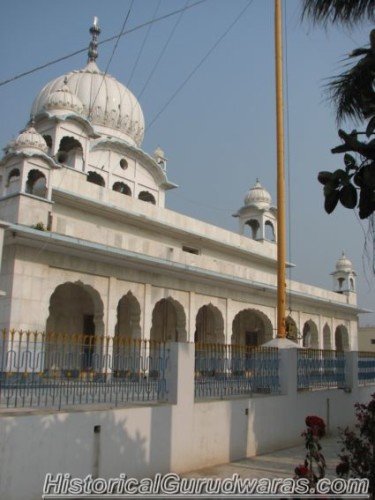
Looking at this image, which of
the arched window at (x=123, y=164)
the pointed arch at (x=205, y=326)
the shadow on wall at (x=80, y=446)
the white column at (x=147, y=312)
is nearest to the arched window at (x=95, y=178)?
the arched window at (x=123, y=164)

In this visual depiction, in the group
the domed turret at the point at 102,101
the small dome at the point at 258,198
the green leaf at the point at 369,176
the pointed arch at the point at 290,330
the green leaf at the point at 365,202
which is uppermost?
the domed turret at the point at 102,101

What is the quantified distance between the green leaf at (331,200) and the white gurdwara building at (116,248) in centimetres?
843

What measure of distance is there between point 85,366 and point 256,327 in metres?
17.3

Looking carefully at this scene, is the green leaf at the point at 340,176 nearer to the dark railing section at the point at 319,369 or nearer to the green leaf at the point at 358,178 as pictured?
the green leaf at the point at 358,178

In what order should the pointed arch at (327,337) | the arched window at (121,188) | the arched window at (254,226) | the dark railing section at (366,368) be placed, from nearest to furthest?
the dark railing section at (366,368)
the arched window at (121,188)
the pointed arch at (327,337)
the arched window at (254,226)

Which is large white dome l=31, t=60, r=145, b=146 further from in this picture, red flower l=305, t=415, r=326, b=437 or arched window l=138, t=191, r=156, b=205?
red flower l=305, t=415, r=326, b=437

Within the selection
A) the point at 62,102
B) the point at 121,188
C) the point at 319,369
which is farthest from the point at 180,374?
the point at 121,188

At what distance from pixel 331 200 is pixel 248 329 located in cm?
1961

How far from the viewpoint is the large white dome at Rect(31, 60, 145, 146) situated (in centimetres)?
2223

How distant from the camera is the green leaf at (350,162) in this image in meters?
4.21

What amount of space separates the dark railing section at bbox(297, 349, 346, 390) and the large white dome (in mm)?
14078

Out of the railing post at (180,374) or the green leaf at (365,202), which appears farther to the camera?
the railing post at (180,374)

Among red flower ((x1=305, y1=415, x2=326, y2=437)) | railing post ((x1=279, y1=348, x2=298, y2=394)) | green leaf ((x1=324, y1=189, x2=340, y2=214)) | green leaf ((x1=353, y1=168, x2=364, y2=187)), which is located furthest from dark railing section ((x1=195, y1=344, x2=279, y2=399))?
green leaf ((x1=353, y1=168, x2=364, y2=187))

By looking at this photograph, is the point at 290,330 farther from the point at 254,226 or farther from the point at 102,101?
the point at 102,101
